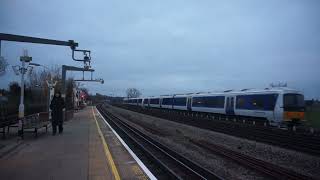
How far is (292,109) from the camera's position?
87.2ft

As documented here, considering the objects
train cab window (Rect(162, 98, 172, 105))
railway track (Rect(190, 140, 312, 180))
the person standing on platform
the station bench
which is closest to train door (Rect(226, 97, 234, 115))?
the station bench

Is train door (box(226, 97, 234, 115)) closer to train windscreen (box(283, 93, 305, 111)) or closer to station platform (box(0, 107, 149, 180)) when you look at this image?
train windscreen (box(283, 93, 305, 111))

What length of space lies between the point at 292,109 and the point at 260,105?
136 inches

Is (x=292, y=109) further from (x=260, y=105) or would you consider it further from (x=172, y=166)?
(x=172, y=166)

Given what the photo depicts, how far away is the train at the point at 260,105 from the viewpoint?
2672 cm

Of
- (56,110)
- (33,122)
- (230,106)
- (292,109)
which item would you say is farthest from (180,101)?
(33,122)

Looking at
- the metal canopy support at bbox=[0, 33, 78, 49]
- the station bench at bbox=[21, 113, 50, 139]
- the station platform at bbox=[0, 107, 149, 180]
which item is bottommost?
the station platform at bbox=[0, 107, 149, 180]

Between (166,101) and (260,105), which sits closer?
(260,105)

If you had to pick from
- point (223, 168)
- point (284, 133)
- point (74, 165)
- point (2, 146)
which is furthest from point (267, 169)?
point (284, 133)

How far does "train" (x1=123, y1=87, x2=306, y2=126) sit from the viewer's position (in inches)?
1052

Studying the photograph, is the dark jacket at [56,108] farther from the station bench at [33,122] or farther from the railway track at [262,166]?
the railway track at [262,166]

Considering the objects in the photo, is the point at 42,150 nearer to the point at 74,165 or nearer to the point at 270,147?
the point at 74,165

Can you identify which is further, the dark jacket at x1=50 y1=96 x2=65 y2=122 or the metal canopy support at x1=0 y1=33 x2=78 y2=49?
the dark jacket at x1=50 y1=96 x2=65 y2=122

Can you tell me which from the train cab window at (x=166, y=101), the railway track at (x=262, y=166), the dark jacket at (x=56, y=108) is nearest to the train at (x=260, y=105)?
the railway track at (x=262, y=166)
